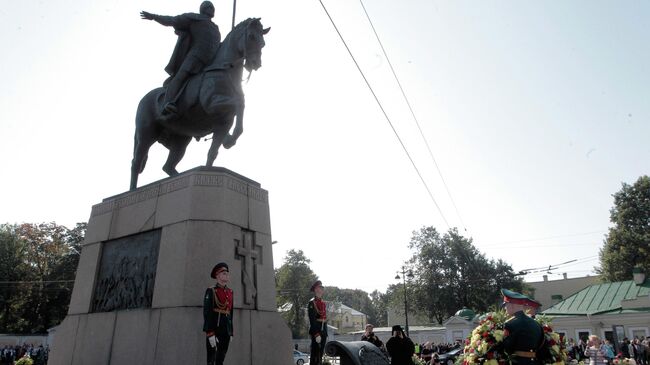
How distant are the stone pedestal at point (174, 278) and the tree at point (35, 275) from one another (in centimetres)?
4591

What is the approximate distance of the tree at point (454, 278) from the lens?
5669cm

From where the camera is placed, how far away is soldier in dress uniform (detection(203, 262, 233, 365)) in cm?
510

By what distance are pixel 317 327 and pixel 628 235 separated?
174 ft

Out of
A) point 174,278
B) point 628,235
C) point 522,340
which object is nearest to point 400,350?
point 522,340

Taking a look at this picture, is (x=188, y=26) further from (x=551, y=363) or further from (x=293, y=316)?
(x=293, y=316)

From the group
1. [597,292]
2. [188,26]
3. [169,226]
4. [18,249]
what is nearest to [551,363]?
[169,226]

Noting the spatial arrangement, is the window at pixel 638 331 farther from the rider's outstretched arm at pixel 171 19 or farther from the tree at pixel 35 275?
the tree at pixel 35 275

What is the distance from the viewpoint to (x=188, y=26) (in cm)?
873

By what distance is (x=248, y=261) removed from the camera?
22.1 feet

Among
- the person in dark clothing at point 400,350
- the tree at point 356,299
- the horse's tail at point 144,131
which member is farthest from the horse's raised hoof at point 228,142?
the tree at point 356,299

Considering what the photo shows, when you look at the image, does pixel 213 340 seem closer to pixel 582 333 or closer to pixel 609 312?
pixel 582 333

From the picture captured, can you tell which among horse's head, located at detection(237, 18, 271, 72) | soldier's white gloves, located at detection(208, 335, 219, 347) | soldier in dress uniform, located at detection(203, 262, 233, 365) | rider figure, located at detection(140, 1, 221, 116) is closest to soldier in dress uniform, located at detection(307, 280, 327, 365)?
soldier in dress uniform, located at detection(203, 262, 233, 365)

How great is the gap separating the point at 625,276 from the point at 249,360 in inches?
2127

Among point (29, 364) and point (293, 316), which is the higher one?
point (293, 316)
